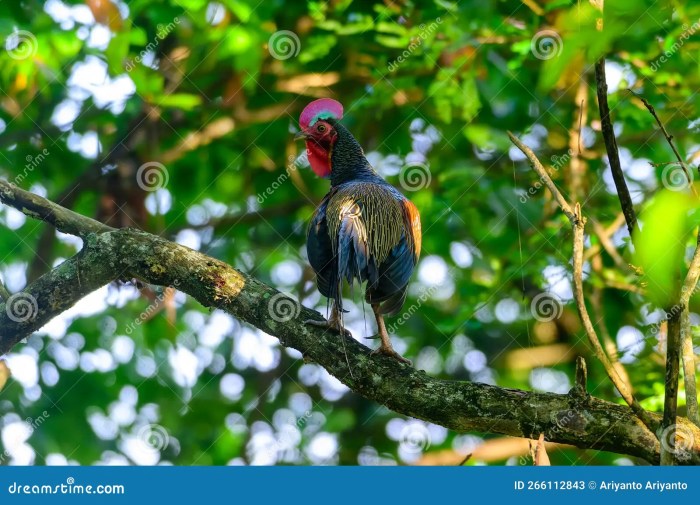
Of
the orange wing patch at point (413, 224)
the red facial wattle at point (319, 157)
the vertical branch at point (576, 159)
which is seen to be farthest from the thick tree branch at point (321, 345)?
the vertical branch at point (576, 159)

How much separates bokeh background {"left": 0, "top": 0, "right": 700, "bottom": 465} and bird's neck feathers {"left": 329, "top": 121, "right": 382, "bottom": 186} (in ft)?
3.92

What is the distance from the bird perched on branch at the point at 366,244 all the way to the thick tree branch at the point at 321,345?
A: 208 mm

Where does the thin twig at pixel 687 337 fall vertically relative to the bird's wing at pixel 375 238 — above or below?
below

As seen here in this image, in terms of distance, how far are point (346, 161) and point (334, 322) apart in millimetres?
1704

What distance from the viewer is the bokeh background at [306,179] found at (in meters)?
6.58

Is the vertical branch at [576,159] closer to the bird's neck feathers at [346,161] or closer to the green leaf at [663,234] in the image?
the bird's neck feathers at [346,161]

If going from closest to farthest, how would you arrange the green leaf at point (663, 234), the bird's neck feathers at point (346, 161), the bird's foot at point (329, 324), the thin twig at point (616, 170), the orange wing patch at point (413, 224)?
the green leaf at point (663, 234)
the thin twig at point (616, 170)
the bird's foot at point (329, 324)
the orange wing patch at point (413, 224)
the bird's neck feathers at point (346, 161)

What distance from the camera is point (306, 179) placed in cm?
838

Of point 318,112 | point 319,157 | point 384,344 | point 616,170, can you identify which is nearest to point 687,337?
point 616,170

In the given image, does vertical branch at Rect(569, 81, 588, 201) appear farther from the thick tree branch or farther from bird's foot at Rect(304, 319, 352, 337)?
the thick tree branch

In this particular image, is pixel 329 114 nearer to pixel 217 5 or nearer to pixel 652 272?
pixel 217 5

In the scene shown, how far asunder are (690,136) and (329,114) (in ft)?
11.6

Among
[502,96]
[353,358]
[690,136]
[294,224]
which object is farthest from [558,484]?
[294,224]

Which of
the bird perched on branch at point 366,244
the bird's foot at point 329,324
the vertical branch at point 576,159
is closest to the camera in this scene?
the bird's foot at point 329,324
